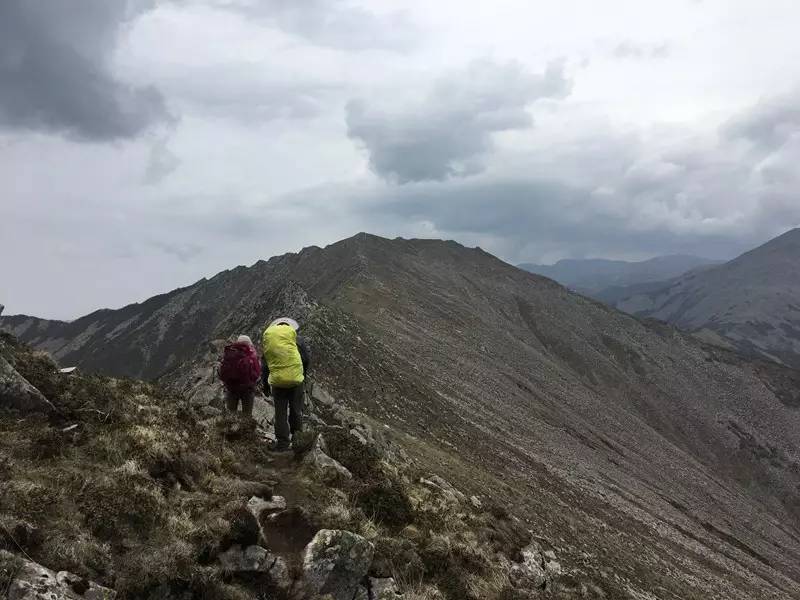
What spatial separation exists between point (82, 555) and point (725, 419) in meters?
121

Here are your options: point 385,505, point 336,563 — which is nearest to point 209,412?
point 385,505

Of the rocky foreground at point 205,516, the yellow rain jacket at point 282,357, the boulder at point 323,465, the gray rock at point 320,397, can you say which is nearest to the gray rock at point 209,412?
the rocky foreground at point 205,516

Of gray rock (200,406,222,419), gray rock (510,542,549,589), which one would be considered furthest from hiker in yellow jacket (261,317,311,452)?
gray rock (510,542,549,589)

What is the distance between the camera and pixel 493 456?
41.0m

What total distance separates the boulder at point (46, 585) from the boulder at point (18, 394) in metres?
6.61

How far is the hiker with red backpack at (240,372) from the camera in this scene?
58.0ft

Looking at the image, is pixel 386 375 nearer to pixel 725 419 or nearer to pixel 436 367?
pixel 436 367

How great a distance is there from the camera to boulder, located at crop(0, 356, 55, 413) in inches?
496

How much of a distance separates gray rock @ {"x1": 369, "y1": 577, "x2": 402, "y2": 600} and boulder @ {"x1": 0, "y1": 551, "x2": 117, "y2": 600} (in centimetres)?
421

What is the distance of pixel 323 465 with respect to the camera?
14.0m

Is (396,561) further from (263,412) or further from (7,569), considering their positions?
(263,412)

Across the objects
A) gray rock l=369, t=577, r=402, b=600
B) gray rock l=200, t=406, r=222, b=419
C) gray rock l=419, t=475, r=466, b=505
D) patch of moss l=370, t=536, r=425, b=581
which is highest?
gray rock l=200, t=406, r=222, b=419

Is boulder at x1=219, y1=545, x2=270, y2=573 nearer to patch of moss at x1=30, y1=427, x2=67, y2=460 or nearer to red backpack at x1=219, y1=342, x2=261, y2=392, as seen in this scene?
patch of moss at x1=30, y1=427, x2=67, y2=460

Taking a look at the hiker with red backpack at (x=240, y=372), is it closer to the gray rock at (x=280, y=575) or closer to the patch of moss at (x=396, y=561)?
the patch of moss at (x=396, y=561)
